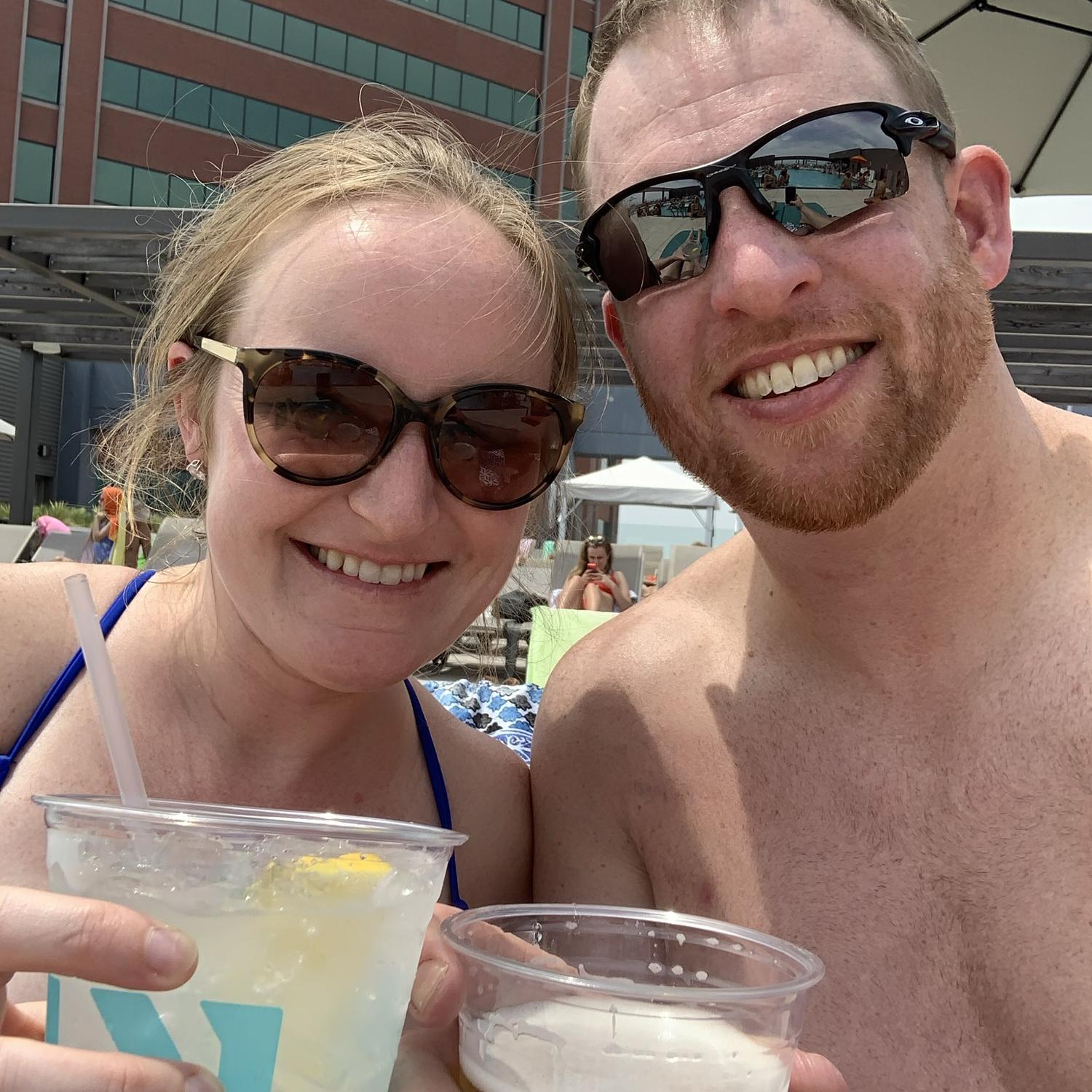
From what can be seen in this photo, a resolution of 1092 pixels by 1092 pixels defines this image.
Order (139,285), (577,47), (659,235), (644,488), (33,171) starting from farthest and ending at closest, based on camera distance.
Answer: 1. (577,47)
2. (33,171)
3. (644,488)
4. (139,285)
5. (659,235)

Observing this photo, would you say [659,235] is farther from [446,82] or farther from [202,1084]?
[446,82]

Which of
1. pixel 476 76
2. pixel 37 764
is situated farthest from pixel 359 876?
pixel 476 76

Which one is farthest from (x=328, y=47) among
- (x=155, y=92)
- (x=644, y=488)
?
(x=644, y=488)

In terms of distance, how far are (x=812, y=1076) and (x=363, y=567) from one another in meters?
0.87

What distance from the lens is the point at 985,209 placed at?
6.11 ft

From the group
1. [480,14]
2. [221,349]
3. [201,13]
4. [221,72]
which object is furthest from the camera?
[480,14]

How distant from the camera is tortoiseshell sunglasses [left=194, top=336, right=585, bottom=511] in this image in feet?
4.55

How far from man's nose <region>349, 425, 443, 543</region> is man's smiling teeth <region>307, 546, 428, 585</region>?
53 mm

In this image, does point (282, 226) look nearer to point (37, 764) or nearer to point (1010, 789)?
point (37, 764)

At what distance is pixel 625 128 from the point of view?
1.87 m

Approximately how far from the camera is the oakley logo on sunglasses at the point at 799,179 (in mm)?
1646

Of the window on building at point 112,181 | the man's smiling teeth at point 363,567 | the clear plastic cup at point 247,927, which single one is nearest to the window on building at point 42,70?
the window on building at point 112,181

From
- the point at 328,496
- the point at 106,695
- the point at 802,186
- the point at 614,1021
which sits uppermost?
the point at 802,186

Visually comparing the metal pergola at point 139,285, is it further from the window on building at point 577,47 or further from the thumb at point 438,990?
the window on building at point 577,47
